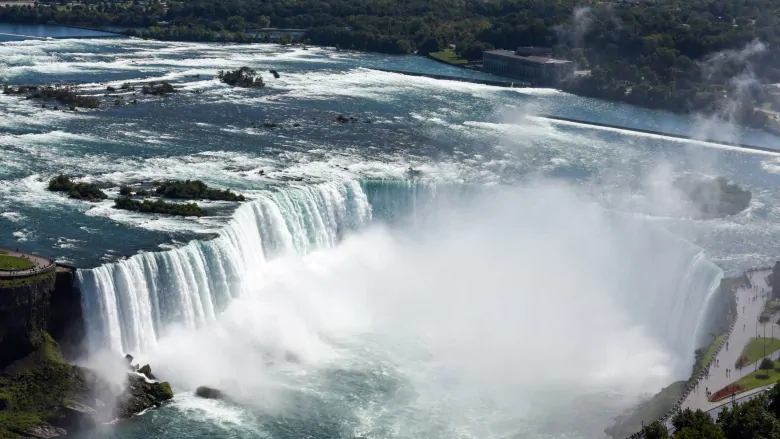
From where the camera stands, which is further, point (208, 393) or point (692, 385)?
point (208, 393)

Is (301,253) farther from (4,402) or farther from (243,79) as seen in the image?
(243,79)

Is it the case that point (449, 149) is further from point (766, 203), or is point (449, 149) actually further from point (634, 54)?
point (634, 54)

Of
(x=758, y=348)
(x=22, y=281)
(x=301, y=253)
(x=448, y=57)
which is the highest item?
(x=448, y=57)

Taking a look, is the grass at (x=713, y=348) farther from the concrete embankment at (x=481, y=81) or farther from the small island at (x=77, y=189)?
the concrete embankment at (x=481, y=81)

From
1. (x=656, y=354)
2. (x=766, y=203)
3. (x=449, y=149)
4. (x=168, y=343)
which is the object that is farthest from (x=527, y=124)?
(x=168, y=343)

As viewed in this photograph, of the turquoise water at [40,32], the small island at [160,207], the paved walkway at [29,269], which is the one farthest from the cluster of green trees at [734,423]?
the turquoise water at [40,32]

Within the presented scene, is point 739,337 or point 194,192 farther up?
point 194,192

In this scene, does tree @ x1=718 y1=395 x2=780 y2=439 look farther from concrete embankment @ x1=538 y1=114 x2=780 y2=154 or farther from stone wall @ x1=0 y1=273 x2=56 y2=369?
concrete embankment @ x1=538 y1=114 x2=780 y2=154

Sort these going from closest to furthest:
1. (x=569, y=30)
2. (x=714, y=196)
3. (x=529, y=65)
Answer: (x=714, y=196) → (x=529, y=65) → (x=569, y=30)

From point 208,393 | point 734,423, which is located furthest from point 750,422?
point 208,393
